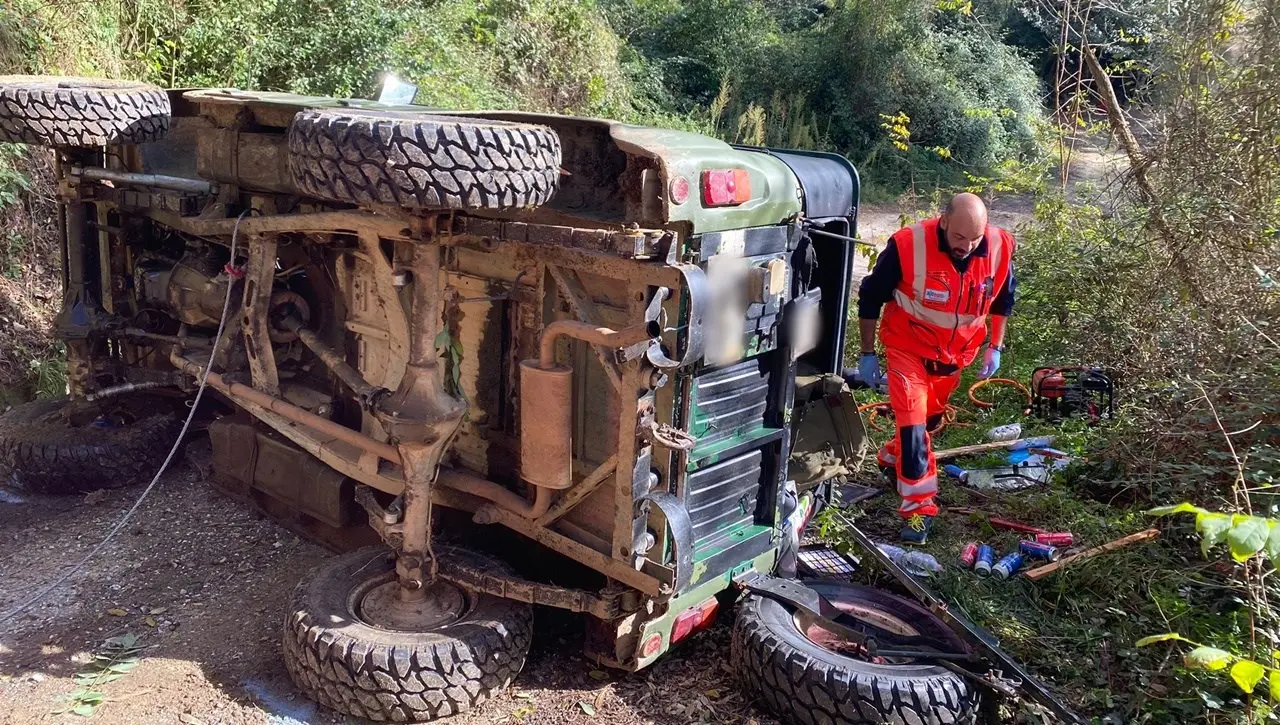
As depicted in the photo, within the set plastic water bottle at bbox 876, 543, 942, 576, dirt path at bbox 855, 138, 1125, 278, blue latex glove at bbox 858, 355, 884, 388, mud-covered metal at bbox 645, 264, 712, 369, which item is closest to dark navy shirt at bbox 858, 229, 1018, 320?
blue latex glove at bbox 858, 355, 884, 388

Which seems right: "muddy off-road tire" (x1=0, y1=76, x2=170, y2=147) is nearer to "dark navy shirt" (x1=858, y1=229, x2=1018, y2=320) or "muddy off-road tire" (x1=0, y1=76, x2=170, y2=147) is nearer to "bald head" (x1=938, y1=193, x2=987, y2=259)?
"dark navy shirt" (x1=858, y1=229, x2=1018, y2=320)

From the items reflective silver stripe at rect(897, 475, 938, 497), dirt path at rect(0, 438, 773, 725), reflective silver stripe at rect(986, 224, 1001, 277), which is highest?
reflective silver stripe at rect(986, 224, 1001, 277)

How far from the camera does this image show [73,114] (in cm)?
409

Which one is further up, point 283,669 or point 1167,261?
point 1167,261

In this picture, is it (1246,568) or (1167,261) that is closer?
(1246,568)

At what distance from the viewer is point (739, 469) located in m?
3.51

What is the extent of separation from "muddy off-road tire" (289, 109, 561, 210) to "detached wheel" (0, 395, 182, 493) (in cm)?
298

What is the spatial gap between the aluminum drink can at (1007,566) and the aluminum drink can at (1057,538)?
26 centimetres

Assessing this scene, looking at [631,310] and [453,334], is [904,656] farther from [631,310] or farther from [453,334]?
[453,334]

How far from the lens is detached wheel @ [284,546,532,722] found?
3.11 metres

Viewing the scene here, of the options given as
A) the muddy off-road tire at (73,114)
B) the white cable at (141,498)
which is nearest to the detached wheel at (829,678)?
the white cable at (141,498)

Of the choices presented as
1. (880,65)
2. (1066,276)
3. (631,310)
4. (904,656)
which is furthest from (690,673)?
(880,65)

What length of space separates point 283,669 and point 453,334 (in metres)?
1.37

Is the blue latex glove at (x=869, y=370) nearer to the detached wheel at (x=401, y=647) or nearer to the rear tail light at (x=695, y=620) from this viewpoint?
the rear tail light at (x=695, y=620)
